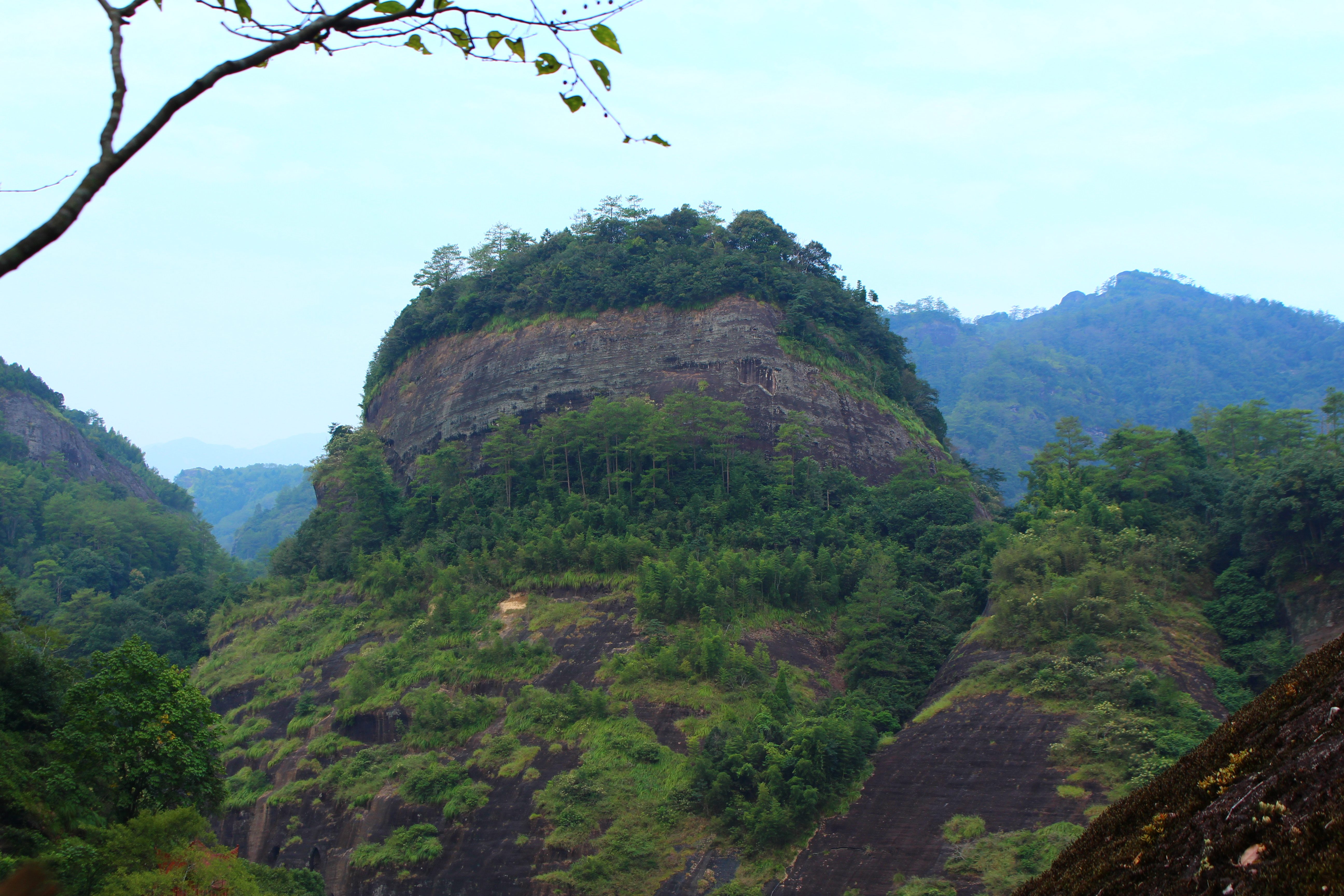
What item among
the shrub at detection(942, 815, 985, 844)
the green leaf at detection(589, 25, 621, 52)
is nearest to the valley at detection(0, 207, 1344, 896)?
the shrub at detection(942, 815, 985, 844)

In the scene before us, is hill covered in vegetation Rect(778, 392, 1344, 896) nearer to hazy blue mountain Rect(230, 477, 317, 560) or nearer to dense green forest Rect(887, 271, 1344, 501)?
dense green forest Rect(887, 271, 1344, 501)

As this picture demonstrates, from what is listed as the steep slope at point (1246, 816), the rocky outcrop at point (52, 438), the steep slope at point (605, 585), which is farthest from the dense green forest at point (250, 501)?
the steep slope at point (1246, 816)

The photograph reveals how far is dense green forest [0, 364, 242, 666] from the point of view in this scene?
34.9 m

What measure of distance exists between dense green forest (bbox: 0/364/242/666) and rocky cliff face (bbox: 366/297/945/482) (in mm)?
10988

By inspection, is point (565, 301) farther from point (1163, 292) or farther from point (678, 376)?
point (1163, 292)

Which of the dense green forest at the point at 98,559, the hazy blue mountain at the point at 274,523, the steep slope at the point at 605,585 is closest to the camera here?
the steep slope at the point at 605,585

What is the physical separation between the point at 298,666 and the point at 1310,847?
2988cm

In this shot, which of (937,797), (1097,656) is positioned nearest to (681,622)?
(937,797)

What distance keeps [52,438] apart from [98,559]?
1439 cm

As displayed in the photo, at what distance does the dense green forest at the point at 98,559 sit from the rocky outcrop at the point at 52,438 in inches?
19.5

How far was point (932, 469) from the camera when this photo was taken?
33.6 meters

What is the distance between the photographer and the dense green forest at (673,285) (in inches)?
1454

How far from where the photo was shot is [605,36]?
3.02 m

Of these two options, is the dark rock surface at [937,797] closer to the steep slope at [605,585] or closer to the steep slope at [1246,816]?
the steep slope at [605,585]
